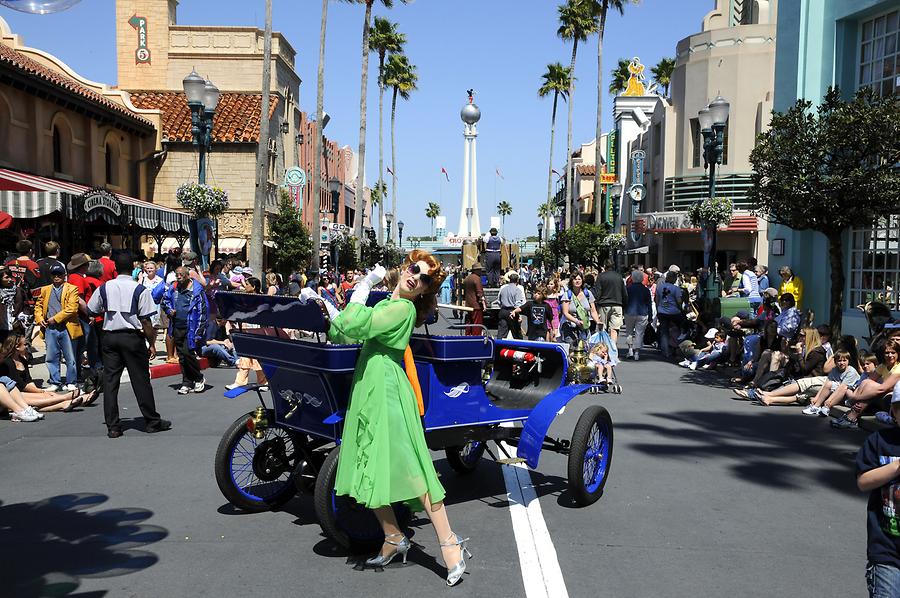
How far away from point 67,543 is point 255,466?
4.13 feet

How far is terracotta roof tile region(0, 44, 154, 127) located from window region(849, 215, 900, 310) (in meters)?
19.5

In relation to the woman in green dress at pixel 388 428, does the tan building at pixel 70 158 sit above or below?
above

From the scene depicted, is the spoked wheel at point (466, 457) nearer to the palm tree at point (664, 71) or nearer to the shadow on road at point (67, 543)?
the shadow on road at point (67, 543)

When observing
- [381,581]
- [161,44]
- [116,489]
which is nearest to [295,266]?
[161,44]

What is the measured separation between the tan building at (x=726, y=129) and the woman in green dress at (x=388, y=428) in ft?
97.4

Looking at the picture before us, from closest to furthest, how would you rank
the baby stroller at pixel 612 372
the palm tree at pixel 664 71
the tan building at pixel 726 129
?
the baby stroller at pixel 612 372, the tan building at pixel 726 129, the palm tree at pixel 664 71

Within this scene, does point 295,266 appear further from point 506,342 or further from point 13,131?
point 506,342

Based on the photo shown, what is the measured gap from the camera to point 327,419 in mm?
5203

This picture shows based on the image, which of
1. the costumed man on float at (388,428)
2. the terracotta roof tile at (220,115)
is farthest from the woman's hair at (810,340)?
the terracotta roof tile at (220,115)

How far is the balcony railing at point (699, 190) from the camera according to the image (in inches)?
1346

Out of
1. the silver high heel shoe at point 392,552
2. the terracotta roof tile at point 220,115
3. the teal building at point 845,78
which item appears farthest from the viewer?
the terracotta roof tile at point 220,115

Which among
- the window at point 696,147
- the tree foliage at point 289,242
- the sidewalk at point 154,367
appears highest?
the window at point 696,147

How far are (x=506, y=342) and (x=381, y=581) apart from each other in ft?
8.96

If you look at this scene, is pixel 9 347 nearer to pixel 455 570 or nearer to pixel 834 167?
pixel 455 570
